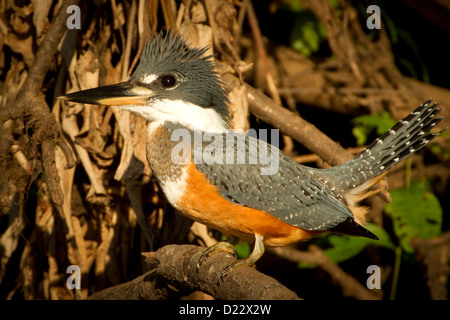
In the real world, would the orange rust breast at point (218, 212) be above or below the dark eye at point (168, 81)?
below

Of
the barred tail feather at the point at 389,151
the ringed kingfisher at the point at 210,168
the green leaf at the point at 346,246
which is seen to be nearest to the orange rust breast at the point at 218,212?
the ringed kingfisher at the point at 210,168

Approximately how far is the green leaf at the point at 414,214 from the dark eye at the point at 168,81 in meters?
1.85

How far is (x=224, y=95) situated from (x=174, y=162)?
1.51 feet

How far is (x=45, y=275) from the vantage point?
2.95m

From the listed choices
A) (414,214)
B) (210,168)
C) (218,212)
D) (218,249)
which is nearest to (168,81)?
(210,168)

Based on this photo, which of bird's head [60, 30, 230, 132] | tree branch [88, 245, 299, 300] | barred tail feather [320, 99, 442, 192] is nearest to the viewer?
tree branch [88, 245, 299, 300]

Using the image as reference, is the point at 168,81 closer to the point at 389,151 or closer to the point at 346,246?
the point at 389,151

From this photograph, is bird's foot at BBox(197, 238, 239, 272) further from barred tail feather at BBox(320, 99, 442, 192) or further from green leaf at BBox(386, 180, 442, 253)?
green leaf at BBox(386, 180, 442, 253)

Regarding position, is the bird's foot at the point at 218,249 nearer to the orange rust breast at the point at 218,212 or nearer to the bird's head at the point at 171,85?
the orange rust breast at the point at 218,212

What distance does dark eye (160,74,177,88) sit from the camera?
2355 millimetres

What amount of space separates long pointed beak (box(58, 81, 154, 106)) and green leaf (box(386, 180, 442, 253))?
1950 mm

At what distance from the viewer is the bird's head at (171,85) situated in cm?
234

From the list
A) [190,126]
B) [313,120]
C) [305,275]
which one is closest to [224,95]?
[190,126]

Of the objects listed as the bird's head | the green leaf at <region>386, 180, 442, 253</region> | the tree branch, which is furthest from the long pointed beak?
the green leaf at <region>386, 180, 442, 253</region>
